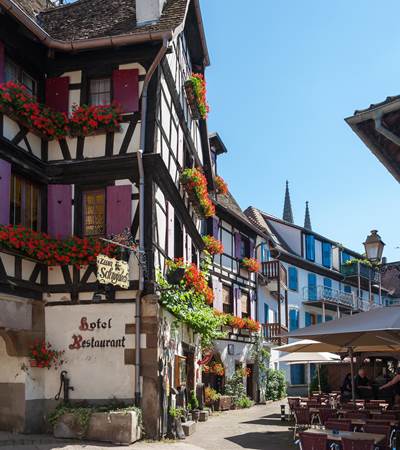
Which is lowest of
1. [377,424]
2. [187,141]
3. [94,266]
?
[377,424]

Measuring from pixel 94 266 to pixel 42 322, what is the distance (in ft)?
5.51

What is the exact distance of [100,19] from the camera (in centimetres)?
1683

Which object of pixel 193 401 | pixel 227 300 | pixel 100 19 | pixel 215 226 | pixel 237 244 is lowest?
pixel 193 401

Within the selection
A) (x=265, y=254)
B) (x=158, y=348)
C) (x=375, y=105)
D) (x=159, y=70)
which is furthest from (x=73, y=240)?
(x=265, y=254)

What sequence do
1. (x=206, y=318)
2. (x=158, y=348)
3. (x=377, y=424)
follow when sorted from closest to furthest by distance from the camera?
1. (x=377, y=424)
2. (x=158, y=348)
3. (x=206, y=318)

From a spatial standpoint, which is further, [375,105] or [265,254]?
[265,254]

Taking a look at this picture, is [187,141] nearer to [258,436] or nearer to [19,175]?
[19,175]

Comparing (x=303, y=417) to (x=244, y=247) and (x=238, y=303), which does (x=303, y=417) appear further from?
(x=244, y=247)

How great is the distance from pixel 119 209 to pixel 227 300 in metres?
14.3

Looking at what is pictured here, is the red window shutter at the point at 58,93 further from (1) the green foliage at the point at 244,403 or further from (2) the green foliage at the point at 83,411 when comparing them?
(1) the green foliage at the point at 244,403

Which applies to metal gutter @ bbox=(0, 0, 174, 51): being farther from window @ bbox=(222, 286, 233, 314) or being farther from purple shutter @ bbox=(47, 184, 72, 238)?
window @ bbox=(222, 286, 233, 314)

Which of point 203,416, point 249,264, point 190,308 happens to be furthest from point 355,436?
point 249,264

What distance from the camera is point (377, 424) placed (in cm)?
1070

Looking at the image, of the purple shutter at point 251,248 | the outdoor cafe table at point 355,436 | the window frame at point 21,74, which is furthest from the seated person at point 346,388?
the purple shutter at point 251,248
